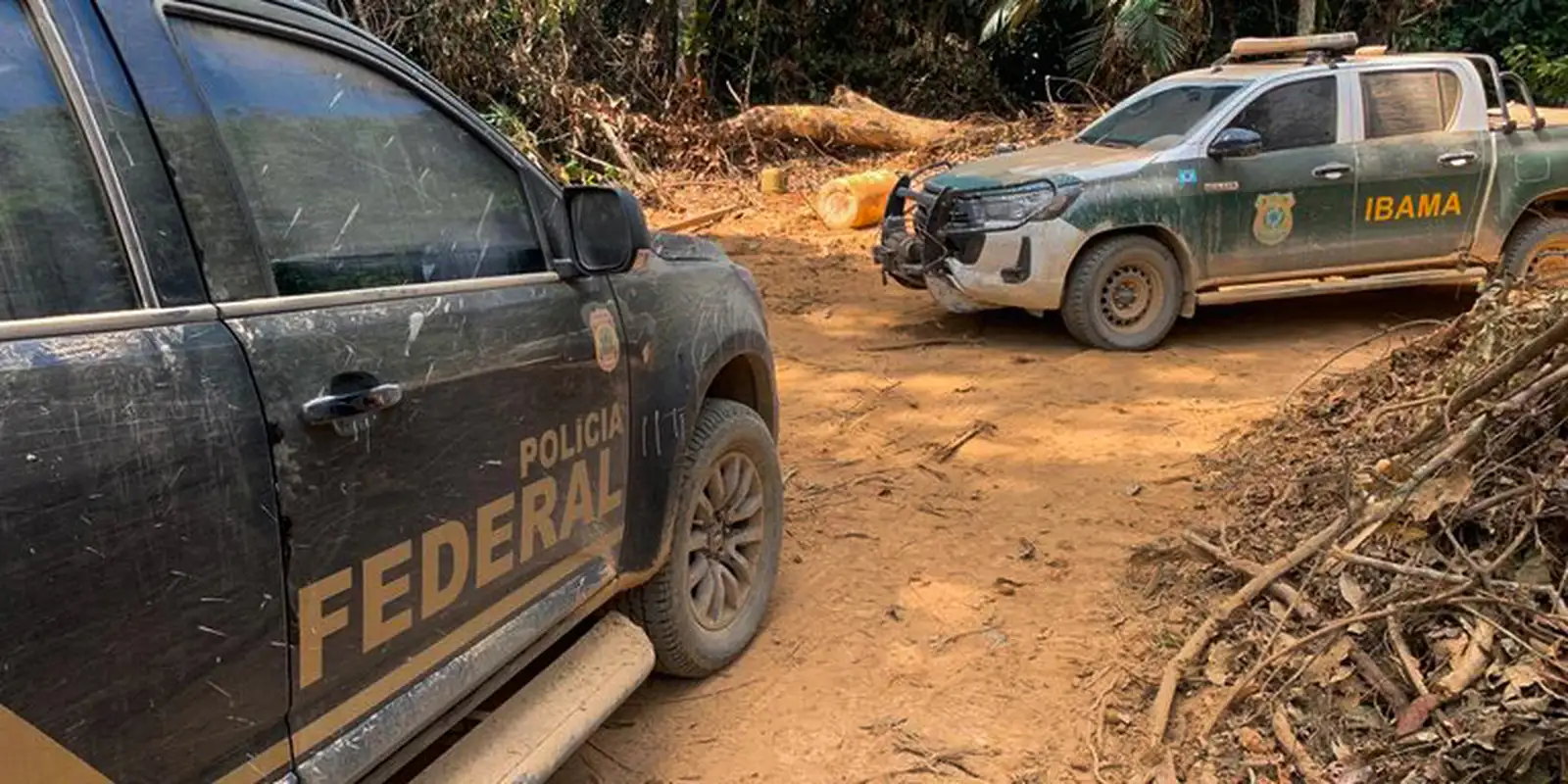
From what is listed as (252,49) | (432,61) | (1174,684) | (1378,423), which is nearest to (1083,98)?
(432,61)

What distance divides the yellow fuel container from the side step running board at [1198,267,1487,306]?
4.66 meters

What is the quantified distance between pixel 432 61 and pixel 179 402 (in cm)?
1342

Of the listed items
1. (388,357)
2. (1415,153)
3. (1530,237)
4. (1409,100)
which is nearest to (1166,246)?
(1415,153)

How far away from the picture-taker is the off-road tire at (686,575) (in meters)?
3.40

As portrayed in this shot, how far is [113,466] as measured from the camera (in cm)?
163

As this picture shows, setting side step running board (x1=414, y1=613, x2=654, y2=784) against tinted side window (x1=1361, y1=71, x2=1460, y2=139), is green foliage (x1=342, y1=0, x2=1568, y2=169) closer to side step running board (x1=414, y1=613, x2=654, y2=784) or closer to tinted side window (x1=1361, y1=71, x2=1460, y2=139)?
tinted side window (x1=1361, y1=71, x2=1460, y2=139)

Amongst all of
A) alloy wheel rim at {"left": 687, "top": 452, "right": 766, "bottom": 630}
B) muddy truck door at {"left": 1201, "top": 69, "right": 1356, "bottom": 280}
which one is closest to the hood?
muddy truck door at {"left": 1201, "top": 69, "right": 1356, "bottom": 280}

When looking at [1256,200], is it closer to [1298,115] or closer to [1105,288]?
[1298,115]

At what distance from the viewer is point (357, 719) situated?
2.13m

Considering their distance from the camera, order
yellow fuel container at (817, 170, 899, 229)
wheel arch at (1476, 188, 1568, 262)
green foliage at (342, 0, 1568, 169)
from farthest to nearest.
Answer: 1. green foliage at (342, 0, 1568, 169)
2. yellow fuel container at (817, 170, 899, 229)
3. wheel arch at (1476, 188, 1568, 262)

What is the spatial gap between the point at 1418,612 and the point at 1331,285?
17.1 feet

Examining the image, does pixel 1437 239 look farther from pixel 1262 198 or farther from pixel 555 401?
pixel 555 401

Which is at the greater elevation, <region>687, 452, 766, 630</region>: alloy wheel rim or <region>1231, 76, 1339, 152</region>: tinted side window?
<region>1231, 76, 1339, 152</region>: tinted side window

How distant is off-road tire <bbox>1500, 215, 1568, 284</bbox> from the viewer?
8.09 meters
